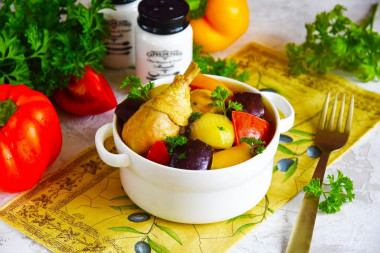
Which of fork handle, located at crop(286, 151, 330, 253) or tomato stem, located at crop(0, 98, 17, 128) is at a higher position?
tomato stem, located at crop(0, 98, 17, 128)

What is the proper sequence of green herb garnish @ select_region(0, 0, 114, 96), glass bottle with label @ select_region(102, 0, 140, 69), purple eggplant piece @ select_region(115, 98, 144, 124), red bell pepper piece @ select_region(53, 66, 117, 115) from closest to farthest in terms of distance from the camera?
purple eggplant piece @ select_region(115, 98, 144, 124) → green herb garnish @ select_region(0, 0, 114, 96) → red bell pepper piece @ select_region(53, 66, 117, 115) → glass bottle with label @ select_region(102, 0, 140, 69)

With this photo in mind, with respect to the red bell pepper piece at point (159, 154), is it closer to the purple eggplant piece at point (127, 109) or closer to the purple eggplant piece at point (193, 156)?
the purple eggplant piece at point (193, 156)

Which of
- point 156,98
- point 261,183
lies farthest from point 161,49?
point 261,183

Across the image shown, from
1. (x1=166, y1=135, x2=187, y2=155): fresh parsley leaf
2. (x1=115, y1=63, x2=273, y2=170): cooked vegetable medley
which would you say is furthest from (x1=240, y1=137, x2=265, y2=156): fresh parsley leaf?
(x1=166, y1=135, x2=187, y2=155): fresh parsley leaf

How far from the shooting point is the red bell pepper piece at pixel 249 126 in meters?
1.10

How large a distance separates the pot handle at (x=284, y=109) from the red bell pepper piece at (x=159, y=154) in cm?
27

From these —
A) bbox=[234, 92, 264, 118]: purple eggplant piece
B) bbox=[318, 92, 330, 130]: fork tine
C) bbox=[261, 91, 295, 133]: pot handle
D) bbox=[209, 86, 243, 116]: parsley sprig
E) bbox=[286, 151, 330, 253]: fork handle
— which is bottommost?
bbox=[286, 151, 330, 253]: fork handle

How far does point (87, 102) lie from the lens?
1.44m

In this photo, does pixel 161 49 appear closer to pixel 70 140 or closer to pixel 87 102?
pixel 87 102

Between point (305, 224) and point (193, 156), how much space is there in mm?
282

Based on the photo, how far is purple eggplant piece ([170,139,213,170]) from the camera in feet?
3.34

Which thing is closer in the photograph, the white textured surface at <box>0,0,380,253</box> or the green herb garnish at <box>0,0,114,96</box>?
the white textured surface at <box>0,0,380,253</box>

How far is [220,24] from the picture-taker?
1.67 meters

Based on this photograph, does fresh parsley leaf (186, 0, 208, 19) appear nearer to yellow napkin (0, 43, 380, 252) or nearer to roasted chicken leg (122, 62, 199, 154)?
yellow napkin (0, 43, 380, 252)
